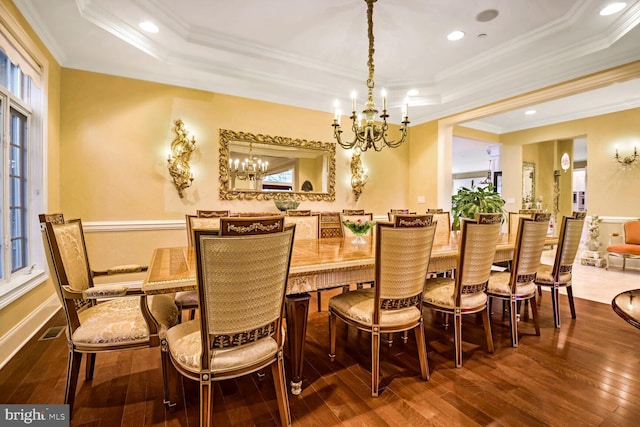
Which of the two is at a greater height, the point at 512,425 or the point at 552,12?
the point at 552,12

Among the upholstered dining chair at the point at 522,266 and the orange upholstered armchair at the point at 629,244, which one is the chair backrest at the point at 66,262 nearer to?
the upholstered dining chair at the point at 522,266

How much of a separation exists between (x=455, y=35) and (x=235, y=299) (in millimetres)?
3459

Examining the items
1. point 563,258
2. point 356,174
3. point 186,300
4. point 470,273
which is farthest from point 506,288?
point 356,174

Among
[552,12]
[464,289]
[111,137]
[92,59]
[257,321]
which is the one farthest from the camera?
[111,137]

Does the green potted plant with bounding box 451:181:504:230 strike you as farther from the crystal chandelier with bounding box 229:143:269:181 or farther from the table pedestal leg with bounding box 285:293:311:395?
the table pedestal leg with bounding box 285:293:311:395

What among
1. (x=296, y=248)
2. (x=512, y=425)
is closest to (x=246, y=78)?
(x=296, y=248)

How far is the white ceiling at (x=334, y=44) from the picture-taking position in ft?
8.89

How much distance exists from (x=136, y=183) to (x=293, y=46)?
243cm

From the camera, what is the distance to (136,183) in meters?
3.62

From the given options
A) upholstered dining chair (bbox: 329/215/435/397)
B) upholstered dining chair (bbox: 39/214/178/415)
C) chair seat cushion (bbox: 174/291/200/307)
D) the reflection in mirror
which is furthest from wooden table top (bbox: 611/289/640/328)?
the reflection in mirror

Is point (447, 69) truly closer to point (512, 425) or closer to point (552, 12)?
point (552, 12)

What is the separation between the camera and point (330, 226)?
10.9 ft

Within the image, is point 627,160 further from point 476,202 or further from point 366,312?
point 366,312

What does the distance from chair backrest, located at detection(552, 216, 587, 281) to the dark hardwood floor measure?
0.55 m
